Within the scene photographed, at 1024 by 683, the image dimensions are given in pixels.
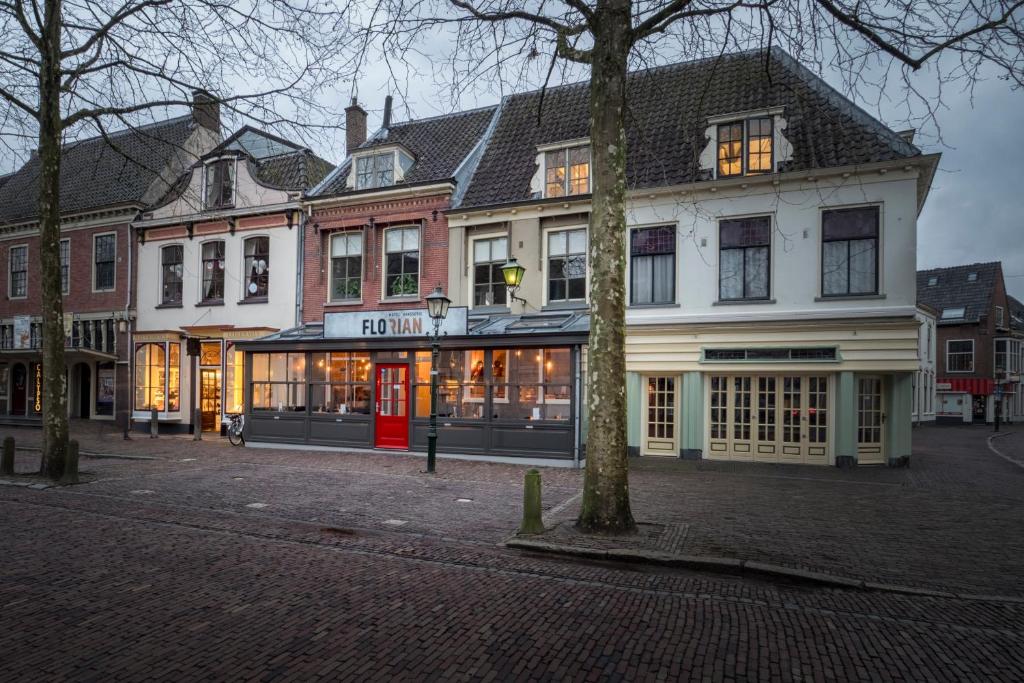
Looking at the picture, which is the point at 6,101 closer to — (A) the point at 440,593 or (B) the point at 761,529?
(A) the point at 440,593

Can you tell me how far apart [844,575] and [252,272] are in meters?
19.3

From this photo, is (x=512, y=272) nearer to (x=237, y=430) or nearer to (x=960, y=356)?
(x=237, y=430)

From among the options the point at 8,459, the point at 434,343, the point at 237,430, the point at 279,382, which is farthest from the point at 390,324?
the point at 8,459

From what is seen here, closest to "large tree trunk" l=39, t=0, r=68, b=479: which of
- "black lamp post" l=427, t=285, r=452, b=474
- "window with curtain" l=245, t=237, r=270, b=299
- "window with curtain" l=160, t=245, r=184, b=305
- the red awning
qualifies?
"black lamp post" l=427, t=285, r=452, b=474

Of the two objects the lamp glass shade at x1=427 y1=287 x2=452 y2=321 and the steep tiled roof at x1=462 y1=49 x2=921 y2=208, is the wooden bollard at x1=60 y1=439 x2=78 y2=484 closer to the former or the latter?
the lamp glass shade at x1=427 y1=287 x2=452 y2=321

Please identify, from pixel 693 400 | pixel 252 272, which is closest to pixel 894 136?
pixel 693 400

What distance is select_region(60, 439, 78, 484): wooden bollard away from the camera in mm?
11156

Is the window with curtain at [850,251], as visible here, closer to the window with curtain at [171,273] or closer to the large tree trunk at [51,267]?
the large tree trunk at [51,267]

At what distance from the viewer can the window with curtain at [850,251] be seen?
1429 cm

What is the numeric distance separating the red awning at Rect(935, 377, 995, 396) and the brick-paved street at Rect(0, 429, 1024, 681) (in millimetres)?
34416

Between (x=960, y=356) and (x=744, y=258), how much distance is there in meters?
34.3

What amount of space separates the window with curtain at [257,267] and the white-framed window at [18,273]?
11892mm

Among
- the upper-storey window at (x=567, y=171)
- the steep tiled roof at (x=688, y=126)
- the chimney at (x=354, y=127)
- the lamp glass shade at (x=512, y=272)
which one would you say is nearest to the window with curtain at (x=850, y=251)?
the steep tiled roof at (x=688, y=126)

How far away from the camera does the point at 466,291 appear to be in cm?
1777
